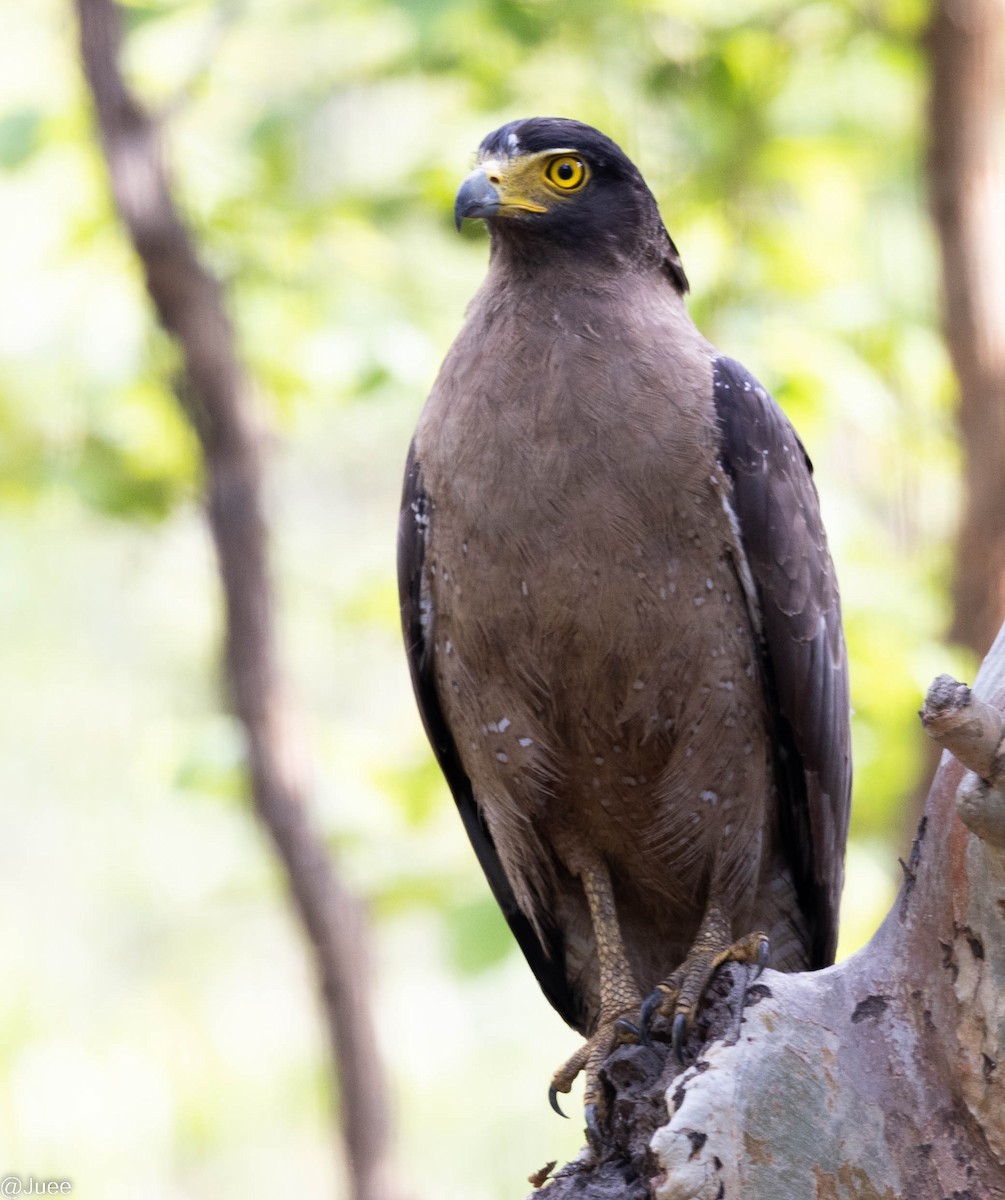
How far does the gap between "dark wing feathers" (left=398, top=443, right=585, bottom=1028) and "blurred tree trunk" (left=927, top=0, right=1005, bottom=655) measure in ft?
10.1

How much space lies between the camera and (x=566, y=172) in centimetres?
404

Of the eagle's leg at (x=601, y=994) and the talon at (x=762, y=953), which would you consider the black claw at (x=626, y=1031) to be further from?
the talon at (x=762, y=953)

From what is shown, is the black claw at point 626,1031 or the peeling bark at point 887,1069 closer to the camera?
the peeling bark at point 887,1069

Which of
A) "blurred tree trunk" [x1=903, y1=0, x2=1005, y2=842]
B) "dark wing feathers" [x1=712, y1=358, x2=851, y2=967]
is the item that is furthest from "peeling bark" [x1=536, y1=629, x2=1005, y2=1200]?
"blurred tree trunk" [x1=903, y1=0, x2=1005, y2=842]

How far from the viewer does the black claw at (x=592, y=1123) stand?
141 inches

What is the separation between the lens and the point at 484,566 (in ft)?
12.2

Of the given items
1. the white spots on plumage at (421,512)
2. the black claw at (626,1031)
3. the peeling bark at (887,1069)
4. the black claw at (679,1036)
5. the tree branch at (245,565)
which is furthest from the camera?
the tree branch at (245,565)

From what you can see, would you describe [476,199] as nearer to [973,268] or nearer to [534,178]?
[534,178]

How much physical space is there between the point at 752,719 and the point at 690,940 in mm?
838

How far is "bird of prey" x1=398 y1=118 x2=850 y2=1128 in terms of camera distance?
3.66 metres

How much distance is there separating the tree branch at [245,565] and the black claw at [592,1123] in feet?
10.5

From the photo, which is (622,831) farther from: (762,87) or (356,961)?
(762,87)

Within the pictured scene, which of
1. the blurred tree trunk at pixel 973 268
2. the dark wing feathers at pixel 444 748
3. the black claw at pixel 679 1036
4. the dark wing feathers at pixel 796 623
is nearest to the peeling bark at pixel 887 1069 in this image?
the black claw at pixel 679 1036
